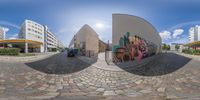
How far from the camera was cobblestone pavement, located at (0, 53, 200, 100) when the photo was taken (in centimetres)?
468

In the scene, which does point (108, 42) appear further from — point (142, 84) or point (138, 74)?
point (142, 84)

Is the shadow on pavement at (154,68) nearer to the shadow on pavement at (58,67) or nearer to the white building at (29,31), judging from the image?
the shadow on pavement at (58,67)

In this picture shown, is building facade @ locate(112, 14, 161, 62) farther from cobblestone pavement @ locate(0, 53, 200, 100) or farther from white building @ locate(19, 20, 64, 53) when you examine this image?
white building @ locate(19, 20, 64, 53)

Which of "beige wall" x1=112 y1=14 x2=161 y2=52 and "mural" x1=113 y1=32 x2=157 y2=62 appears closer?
"beige wall" x1=112 y1=14 x2=161 y2=52

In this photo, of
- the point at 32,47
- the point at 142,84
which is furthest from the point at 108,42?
the point at 32,47

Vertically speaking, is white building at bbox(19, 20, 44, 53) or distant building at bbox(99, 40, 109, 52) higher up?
white building at bbox(19, 20, 44, 53)

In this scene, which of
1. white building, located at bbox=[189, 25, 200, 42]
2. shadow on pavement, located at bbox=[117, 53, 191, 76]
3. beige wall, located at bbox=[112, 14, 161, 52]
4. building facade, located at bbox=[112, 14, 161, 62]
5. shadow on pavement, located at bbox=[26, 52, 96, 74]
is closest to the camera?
shadow on pavement, located at bbox=[117, 53, 191, 76]

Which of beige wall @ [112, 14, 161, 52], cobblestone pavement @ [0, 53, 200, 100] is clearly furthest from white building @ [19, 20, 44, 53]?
cobblestone pavement @ [0, 53, 200, 100]

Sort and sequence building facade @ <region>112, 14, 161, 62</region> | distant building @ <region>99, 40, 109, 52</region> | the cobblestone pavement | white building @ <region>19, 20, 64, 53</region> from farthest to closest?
white building @ <region>19, 20, 64, 53</region>, distant building @ <region>99, 40, 109, 52</region>, building facade @ <region>112, 14, 161, 62</region>, the cobblestone pavement

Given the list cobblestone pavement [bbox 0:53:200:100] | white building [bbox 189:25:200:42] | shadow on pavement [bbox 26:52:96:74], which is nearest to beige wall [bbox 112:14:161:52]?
shadow on pavement [bbox 26:52:96:74]

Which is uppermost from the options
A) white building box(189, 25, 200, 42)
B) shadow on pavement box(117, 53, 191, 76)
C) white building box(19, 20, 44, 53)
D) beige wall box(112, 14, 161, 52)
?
white building box(189, 25, 200, 42)

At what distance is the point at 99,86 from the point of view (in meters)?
5.74

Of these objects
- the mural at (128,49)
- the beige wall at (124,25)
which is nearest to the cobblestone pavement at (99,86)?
the mural at (128,49)

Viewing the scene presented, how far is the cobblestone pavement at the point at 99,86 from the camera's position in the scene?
15.3 feet
